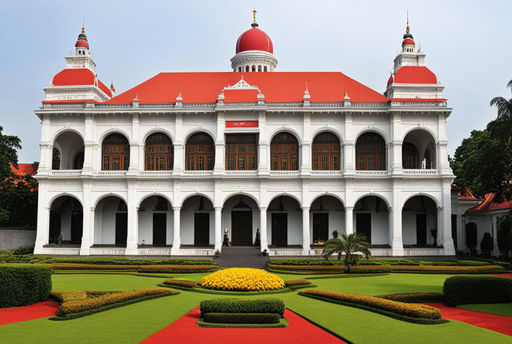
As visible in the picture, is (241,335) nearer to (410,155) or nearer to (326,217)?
(326,217)

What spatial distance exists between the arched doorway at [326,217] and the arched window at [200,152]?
9335mm

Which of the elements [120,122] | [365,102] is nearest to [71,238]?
[120,122]

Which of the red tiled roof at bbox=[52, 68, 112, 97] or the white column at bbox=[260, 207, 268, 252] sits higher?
the red tiled roof at bbox=[52, 68, 112, 97]

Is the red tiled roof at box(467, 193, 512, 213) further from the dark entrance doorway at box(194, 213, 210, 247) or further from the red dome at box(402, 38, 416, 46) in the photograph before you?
the dark entrance doorway at box(194, 213, 210, 247)

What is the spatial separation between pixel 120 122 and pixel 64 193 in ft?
23.2

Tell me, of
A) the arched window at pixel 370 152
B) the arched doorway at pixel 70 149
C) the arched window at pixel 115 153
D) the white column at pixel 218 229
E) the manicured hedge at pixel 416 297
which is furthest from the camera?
the arched doorway at pixel 70 149

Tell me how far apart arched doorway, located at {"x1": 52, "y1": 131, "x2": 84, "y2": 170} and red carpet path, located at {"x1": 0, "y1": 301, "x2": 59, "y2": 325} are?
25390 millimetres

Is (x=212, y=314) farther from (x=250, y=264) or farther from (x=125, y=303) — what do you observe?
(x=250, y=264)

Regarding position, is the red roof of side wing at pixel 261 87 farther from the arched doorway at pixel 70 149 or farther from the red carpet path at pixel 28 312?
the red carpet path at pixel 28 312

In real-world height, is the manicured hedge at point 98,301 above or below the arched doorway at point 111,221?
below

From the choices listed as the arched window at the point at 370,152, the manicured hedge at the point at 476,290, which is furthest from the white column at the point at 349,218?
the manicured hedge at the point at 476,290

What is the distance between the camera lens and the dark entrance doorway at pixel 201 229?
3972cm

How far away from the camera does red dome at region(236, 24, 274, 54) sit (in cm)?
4894

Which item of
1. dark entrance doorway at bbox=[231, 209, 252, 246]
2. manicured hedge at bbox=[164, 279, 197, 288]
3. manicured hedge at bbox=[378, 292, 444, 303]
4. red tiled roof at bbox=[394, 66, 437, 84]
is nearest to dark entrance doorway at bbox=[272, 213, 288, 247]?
dark entrance doorway at bbox=[231, 209, 252, 246]
